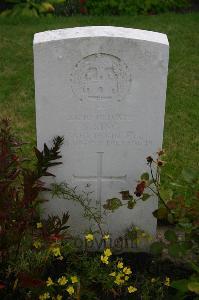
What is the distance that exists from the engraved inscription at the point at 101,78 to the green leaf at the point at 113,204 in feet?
1.95

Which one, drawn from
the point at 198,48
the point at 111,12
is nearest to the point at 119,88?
the point at 198,48

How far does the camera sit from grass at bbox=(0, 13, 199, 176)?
5.34 metres

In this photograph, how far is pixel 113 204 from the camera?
3461 millimetres

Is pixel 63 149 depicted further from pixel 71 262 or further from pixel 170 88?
pixel 170 88

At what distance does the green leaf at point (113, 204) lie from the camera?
3.46 metres

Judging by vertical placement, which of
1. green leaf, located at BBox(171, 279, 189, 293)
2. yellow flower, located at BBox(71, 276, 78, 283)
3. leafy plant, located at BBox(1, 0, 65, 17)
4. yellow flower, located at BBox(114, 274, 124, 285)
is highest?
leafy plant, located at BBox(1, 0, 65, 17)

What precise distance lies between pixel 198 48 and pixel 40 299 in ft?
16.1

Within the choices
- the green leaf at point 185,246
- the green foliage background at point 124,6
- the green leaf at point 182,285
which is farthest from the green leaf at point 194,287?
the green foliage background at point 124,6

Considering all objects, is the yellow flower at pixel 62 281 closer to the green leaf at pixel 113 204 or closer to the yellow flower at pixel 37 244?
the yellow flower at pixel 37 244

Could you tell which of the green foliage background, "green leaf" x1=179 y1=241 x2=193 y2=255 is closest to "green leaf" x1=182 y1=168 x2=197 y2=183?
"green leaf" x1=179 y1=241 x2=193 y2=255

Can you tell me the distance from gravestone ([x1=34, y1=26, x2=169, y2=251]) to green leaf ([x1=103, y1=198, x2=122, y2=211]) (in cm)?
20

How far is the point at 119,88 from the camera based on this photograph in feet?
→ 11.1

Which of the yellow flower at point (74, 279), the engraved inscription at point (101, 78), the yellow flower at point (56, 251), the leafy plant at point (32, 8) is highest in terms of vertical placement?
the leafy plant at point (32, 8)

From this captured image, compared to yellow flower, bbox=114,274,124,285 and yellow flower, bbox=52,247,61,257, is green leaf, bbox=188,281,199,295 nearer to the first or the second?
yellow flower, bbox=114,274,124,285
